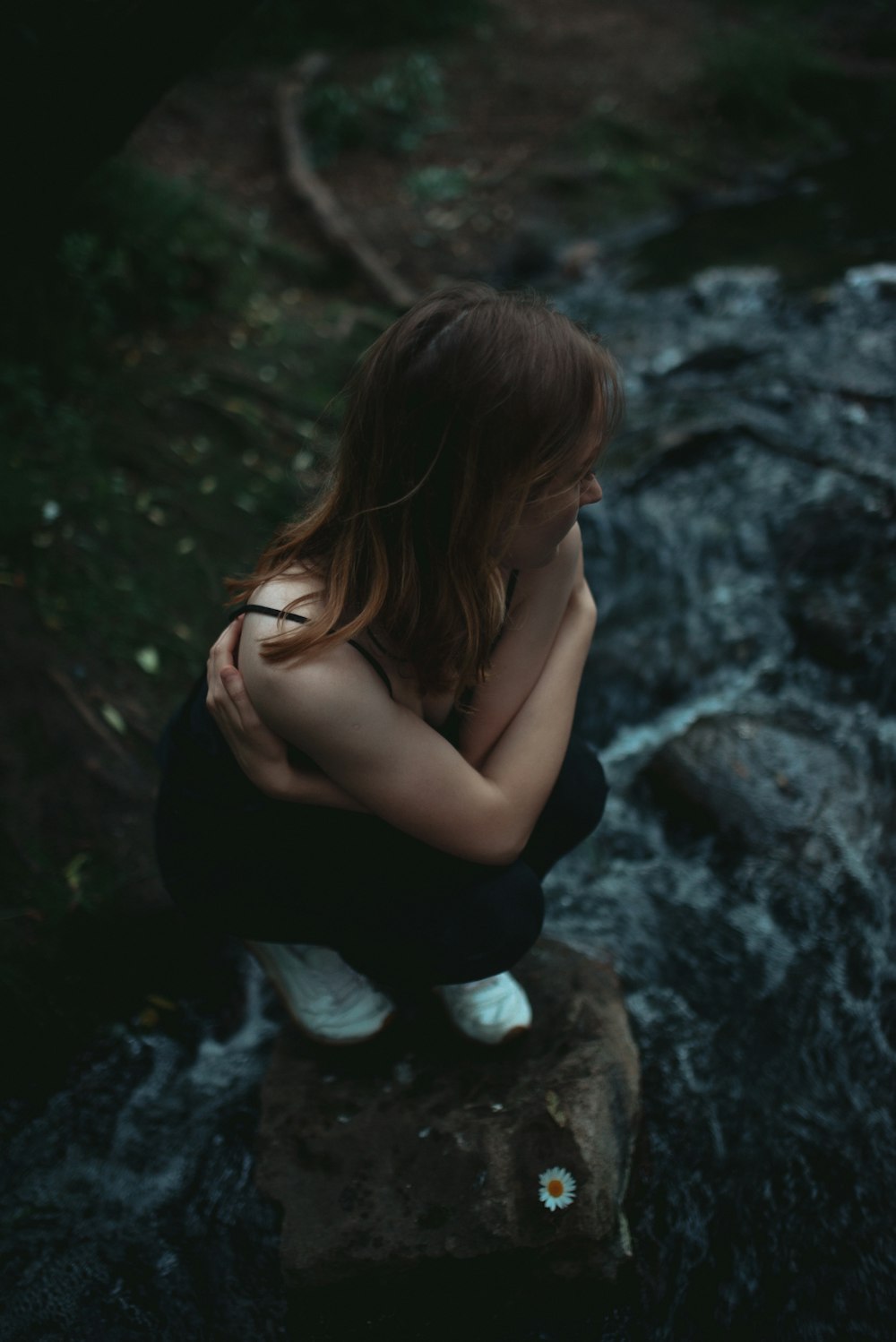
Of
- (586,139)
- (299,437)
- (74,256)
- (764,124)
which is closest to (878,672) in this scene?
(299,437)

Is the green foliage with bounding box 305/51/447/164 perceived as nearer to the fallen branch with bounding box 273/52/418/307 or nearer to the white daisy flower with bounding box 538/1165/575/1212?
the fallen branch with bounding box 273/52/418/307

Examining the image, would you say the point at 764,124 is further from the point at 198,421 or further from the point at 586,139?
the point at 198,421

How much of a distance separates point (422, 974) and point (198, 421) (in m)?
3.18

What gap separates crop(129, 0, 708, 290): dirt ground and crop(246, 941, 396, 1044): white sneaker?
5.77 meters

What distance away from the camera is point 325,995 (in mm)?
2225

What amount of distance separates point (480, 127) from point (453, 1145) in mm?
9381

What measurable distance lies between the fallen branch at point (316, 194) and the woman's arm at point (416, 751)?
480 cm

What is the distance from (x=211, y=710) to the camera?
5.82ft

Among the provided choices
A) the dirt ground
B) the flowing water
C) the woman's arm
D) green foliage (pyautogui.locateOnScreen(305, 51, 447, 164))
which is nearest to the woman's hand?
the woman's arm

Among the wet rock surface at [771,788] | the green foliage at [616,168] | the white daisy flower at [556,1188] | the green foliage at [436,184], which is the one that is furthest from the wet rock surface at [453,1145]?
the green foliage at [436,184]

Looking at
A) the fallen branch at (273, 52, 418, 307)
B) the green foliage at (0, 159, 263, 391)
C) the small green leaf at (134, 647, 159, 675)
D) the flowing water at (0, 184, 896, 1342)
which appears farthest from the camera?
the fallen branch at (273, 52, 418, 307)

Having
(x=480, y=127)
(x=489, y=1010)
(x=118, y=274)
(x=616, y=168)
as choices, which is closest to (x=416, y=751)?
(x=489, y=1010)

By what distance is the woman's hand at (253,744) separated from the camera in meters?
1.69

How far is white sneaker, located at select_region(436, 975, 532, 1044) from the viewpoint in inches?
84.7
